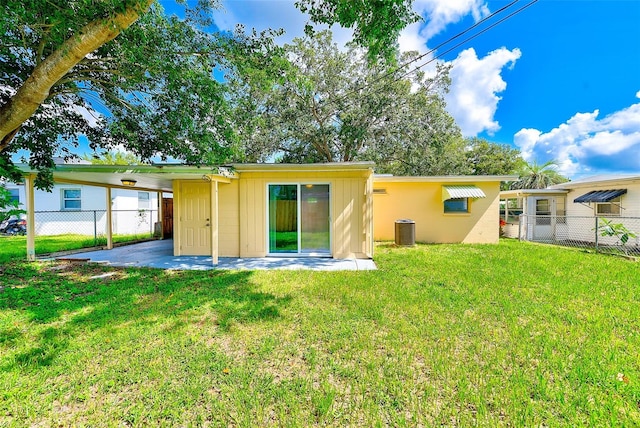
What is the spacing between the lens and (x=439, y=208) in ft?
33.0

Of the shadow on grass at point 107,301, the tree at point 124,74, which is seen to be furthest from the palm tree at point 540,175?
the shadow on grass at point 107,301

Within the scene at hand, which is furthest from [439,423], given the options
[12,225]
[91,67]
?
[12,225]

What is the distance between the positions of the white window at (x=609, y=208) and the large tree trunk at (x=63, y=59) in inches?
578

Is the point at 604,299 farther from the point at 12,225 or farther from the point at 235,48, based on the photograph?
the point at 12,225

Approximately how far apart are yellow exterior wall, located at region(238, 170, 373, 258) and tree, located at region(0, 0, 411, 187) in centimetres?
165

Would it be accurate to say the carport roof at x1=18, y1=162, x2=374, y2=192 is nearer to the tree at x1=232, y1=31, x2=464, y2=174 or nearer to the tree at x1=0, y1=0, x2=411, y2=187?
the tree at x1=0, y1=0, x2=411, y2=187

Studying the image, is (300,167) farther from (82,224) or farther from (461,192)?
(82,224)

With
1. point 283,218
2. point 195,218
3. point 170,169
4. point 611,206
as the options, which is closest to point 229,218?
point 195,218

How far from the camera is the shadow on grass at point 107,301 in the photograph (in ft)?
10.2

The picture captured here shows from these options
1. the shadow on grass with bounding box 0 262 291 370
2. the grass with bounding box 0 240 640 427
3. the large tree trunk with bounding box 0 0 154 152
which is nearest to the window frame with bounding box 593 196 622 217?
the grass with bounding box 0 240 640 427

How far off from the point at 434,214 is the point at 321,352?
8.66 m

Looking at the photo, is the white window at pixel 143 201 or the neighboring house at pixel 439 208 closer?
the neighboring house at pixel 439 208

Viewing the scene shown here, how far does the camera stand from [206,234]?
25.7 feet

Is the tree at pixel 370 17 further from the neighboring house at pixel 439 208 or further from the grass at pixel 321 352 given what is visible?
the neighboring house at pixel 439 208
